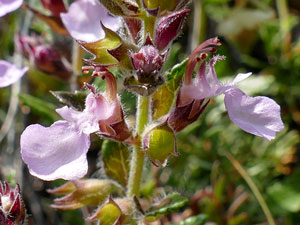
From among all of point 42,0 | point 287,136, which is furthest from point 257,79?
point 42,0

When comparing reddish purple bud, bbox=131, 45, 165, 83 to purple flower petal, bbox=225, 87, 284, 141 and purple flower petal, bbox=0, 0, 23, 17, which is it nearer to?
purple flower petal, bbox=225, 87, 284, 141

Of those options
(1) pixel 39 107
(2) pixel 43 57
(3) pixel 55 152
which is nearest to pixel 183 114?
(3) pixel 55 152

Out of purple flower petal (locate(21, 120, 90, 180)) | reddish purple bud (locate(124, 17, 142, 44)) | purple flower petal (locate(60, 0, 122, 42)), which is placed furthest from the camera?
purple flower petal (locate(60, 0, 122, 42))

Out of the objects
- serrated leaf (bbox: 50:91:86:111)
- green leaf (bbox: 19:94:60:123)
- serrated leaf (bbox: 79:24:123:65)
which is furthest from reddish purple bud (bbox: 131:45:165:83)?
green leaf (bbox: 19:94:60:123)

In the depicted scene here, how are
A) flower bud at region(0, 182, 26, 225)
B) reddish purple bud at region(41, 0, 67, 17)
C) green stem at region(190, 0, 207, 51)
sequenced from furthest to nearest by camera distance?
1. green stem at region(190, 0, 207, 51)
2. reddish purple bud at region(41, 0, 67, 17)
3. flower bud at region(0, 182, 26, 225)

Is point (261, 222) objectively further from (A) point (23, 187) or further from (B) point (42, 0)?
(B) point (42, 0)

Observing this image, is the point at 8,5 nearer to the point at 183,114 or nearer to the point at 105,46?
the point at 105,46
